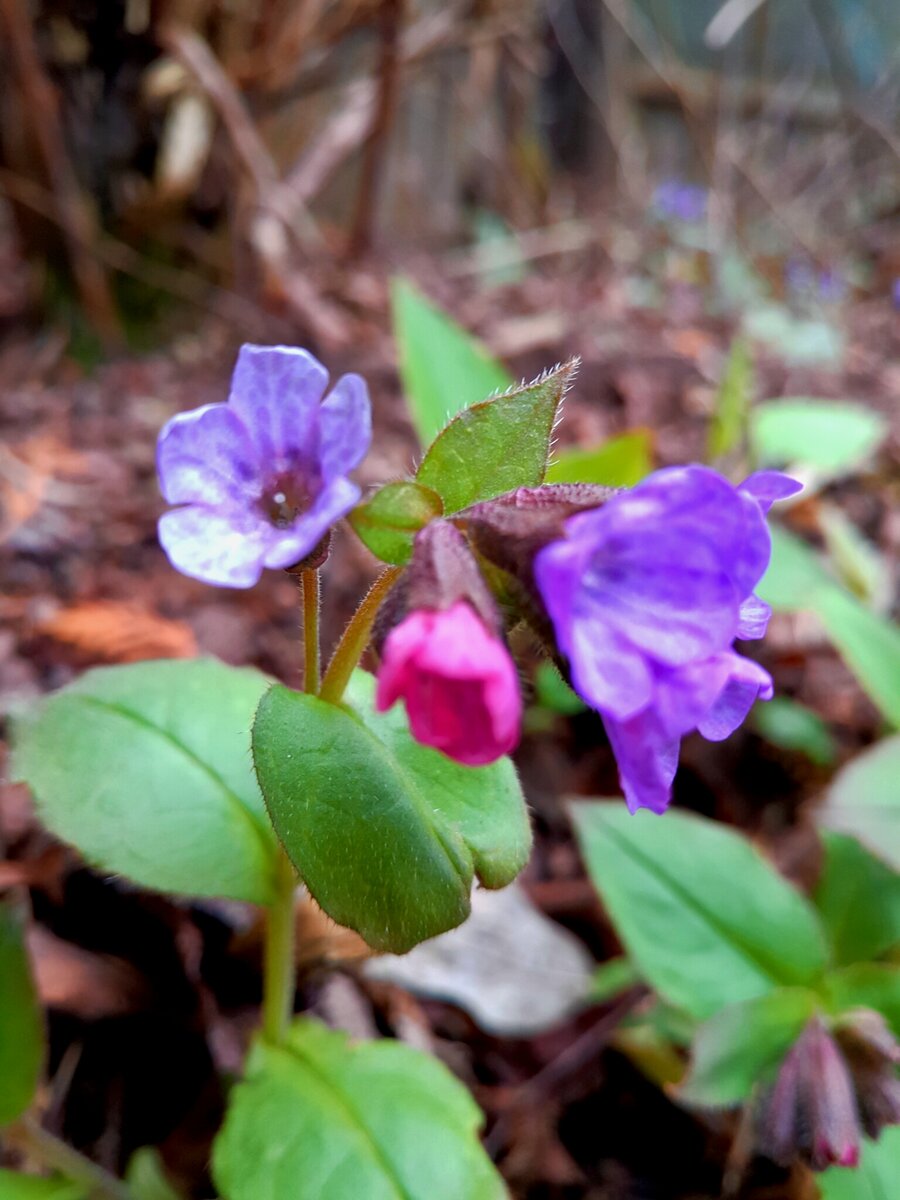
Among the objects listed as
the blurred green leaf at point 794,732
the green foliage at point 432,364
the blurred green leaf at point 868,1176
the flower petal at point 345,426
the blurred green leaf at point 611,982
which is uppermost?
the flower petal at point 345,426

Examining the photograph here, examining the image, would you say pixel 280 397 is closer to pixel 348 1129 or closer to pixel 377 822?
pixel 377 822

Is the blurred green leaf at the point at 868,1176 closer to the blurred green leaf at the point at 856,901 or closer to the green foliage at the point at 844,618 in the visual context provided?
the blurred green leaf at the point at 856,901

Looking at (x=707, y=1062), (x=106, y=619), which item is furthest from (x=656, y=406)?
(x=707, y=1062)

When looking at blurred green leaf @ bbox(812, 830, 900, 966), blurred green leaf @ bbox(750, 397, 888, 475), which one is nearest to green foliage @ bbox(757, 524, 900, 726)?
blurred green leaf @ bbox(812, 830, 900, 966)

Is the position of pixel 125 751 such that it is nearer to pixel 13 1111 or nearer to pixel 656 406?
pixel 13 1111

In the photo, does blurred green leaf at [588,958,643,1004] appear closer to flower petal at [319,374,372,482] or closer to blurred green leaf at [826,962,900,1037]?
blurred green leaf at [826,962,900,1037]

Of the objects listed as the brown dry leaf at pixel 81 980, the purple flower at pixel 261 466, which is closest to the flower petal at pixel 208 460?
the purple flower at pixel 261 466
